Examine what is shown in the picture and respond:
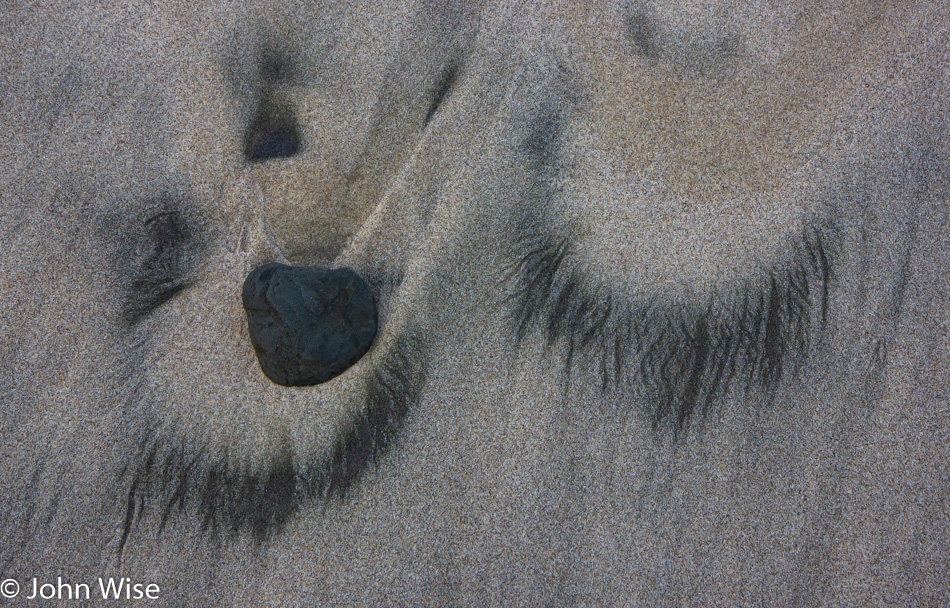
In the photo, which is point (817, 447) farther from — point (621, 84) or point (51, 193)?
point (51, 193)

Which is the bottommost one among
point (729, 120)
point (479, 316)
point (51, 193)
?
point (479, 316)

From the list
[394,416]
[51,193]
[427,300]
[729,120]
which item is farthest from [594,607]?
[51,193]

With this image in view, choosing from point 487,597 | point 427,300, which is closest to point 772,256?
point 427,300

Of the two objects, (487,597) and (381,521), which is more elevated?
(381,521)

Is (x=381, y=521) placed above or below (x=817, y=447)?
below

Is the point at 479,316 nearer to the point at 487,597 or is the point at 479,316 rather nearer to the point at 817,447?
the point at 487,597

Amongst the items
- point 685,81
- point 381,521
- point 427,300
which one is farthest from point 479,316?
point 685,81

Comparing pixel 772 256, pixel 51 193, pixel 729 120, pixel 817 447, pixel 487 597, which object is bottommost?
pixel 487 597
